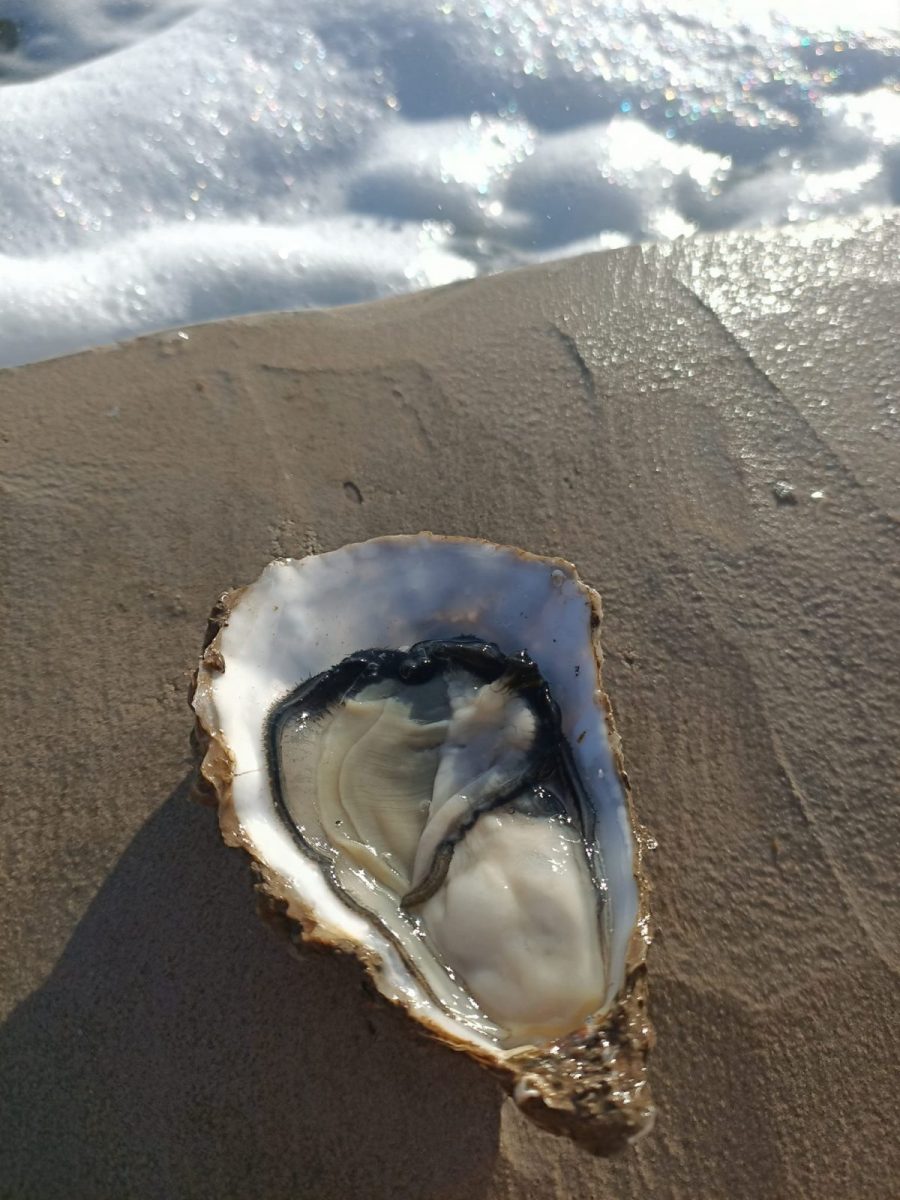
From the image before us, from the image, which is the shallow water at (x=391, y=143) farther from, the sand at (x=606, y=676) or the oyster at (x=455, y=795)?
the oyster at (x=455, y=795)

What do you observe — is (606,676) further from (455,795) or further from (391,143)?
(391,143)

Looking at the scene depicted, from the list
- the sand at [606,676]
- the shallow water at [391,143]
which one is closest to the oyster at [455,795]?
the sand at [606,676]

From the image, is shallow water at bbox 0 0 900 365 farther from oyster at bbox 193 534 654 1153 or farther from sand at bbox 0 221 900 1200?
oyster at bbox 193 534 654 1153

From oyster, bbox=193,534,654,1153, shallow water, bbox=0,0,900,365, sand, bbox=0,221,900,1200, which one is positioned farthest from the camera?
shallow water, bbox=0,0,900,365

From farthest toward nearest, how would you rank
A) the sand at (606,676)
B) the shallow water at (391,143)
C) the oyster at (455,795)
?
1. the shallow water at (391,143)
2. the sand at (606,676)
3. the oyster at (455,795)

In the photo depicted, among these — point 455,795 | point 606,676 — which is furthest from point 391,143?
point 455,795

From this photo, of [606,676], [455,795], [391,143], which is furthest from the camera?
[391,143]

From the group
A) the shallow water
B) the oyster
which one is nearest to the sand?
the oyster
